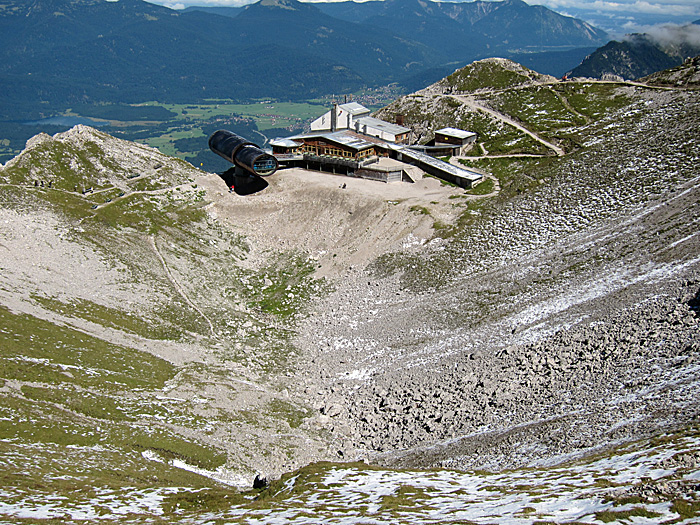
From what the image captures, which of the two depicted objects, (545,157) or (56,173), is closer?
(56,173)

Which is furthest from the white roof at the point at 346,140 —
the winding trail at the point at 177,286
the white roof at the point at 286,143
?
the winding trail at the point at 177,286

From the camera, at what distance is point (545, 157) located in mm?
85688

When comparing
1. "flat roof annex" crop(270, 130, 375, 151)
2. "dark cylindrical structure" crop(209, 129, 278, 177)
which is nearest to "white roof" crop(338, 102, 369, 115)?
"flat roof annex" crop(270, 130, 375, 151)

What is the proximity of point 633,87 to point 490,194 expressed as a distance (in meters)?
41.7

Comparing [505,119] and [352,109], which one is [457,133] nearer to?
[505,119]

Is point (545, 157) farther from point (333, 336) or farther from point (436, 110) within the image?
point (333, 336)

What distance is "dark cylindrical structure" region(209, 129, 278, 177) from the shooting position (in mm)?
87000

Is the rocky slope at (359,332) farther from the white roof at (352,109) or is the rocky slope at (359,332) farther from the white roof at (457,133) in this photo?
the white roof at (352,109)

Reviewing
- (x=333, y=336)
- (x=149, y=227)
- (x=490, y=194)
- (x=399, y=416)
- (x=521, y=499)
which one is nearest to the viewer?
(x=521, y=499)

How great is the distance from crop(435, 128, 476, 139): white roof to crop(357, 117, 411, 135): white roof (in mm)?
8063

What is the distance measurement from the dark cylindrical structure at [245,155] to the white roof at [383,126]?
86.1 feet

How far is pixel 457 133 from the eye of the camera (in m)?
100

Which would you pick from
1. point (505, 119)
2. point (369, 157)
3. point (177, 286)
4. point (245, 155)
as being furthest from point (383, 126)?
point (177, 286)

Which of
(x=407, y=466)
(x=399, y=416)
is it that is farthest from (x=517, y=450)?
(x=399, y=416)
